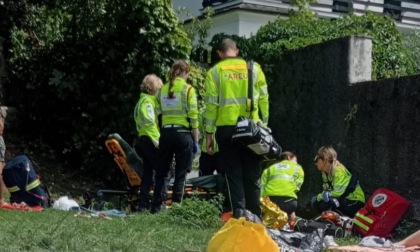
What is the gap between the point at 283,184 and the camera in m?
10.3

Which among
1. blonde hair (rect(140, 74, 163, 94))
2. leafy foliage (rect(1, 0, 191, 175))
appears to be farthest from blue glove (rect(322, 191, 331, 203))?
leafy foliage (rect(1, 0, 191, 175))

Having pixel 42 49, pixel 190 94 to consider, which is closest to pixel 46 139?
pixel 42 49

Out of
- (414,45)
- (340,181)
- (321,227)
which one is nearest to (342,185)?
(340,181)

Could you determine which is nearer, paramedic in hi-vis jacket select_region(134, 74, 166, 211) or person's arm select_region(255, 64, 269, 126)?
person's arm select_region(255, 64, 269, 126)

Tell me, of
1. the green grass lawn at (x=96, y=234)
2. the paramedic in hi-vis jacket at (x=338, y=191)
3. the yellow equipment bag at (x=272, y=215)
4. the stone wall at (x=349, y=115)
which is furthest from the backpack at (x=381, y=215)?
the green grass lawn at (x=96, y=234)

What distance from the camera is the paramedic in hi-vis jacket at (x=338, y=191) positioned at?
10016 mm

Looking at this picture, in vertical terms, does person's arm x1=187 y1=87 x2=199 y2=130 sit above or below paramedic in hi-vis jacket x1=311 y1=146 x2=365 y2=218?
above

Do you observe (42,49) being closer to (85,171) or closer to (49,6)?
(49,6)

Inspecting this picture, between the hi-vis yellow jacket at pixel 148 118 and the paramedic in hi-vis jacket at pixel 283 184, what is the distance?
61.7 inches

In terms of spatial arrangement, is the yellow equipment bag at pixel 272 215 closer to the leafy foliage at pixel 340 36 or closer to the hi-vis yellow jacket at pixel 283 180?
the hi-vis yellow jacket at pixel 283 180

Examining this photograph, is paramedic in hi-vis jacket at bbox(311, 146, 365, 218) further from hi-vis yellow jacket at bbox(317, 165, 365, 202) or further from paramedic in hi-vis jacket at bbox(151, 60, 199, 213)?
paramedic in hi-vis jacket at bbox(151, 60, 199, 213)

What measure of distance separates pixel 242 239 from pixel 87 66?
1002 centimetres

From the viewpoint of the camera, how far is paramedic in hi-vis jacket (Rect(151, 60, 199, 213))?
10.2 m

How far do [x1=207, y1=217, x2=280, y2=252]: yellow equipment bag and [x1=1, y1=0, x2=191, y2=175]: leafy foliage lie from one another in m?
8.94
